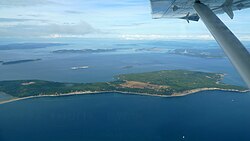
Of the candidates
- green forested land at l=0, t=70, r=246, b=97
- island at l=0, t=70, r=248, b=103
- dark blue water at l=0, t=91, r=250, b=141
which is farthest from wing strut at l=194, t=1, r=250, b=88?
green forested land at l=0, t=70, r=246, b=97

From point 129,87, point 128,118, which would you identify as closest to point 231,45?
point 128,118

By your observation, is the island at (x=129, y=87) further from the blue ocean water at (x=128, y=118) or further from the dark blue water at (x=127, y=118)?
the dark blue water at (x=127, y=118)

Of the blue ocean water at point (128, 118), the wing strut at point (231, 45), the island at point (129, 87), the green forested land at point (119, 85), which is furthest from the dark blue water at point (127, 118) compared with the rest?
the wing strut at point (231, 45)

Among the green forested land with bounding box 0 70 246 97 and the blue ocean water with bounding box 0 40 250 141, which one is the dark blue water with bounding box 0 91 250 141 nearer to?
the blue ocean water with bounding box 0 40 250 141

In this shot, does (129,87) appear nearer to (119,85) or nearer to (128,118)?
(119,85)

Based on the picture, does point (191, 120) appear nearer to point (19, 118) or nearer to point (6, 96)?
point (19, 118)

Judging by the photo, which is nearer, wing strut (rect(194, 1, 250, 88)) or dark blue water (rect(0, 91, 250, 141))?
wing strut (rect(194, 1, 250, 88))

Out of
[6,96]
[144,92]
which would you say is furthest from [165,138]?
[6,96]
